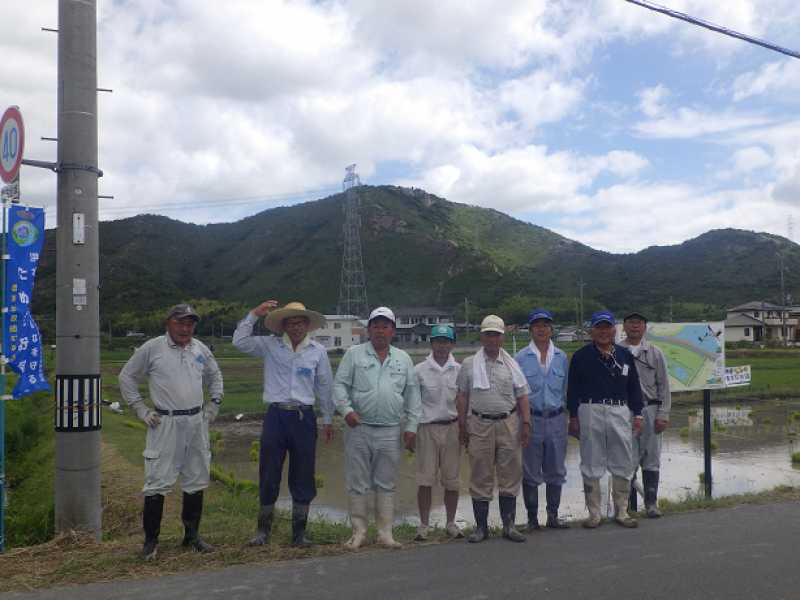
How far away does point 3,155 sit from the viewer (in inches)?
222

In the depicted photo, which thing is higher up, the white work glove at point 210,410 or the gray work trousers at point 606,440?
the white work glove at point 210,410

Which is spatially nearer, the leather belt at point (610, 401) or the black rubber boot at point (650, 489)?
the leather belt at point (610, 401)

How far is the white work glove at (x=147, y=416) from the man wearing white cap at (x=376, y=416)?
53.6 inches

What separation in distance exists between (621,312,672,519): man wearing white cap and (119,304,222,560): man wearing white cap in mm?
3996

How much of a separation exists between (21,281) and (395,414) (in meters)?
3.19

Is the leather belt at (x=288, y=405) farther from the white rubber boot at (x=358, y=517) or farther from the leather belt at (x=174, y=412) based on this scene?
the white rubber boot at (x=358, y=517)

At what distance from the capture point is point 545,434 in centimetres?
615

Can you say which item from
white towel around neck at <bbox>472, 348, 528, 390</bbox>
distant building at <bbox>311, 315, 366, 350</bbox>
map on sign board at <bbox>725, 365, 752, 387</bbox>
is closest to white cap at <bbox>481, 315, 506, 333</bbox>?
white towel around neck at <bbox>472, 348, 528, 390</bbox>

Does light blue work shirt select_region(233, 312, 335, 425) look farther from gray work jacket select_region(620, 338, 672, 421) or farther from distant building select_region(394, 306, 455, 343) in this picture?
distant building select_region(394, 306, 455, 343)

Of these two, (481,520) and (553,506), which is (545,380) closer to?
(553,506)

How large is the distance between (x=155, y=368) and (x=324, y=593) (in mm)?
2130

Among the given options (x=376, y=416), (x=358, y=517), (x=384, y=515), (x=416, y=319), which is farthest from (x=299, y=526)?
(x=416, y=319)

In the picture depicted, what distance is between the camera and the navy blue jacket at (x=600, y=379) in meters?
6.24

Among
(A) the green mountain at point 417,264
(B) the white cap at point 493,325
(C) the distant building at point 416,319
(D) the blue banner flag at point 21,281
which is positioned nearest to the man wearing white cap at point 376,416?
(B) the white cap at point 493,325
